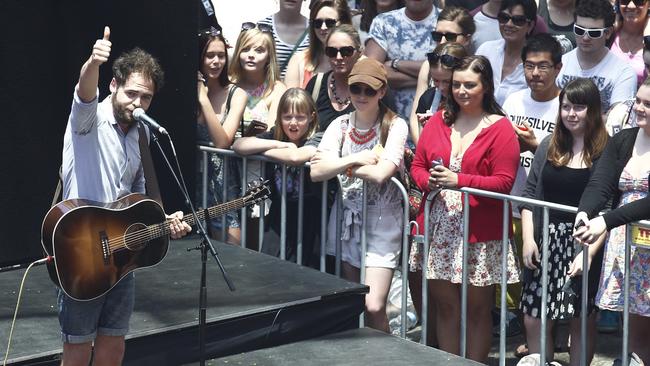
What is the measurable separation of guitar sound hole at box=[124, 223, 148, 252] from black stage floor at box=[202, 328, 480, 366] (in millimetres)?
1100

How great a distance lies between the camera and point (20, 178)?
749cm

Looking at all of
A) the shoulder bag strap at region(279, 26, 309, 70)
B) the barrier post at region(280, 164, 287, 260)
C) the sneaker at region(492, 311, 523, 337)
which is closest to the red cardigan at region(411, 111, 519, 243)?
the barrier post at region(280, 164, 287, 260)

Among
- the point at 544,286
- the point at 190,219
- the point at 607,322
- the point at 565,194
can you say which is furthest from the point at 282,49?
the point at 190,219

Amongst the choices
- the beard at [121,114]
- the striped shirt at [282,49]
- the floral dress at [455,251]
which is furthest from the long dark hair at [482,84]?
the beard at [121,114]

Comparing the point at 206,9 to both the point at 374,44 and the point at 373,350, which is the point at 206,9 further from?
the point at 373,350

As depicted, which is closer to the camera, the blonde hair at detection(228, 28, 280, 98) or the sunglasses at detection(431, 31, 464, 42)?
the sunglasses at detection(431, 31, 464, 42)

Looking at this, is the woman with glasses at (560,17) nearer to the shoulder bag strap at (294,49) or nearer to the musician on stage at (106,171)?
the shoulder bag strap at (294,49)

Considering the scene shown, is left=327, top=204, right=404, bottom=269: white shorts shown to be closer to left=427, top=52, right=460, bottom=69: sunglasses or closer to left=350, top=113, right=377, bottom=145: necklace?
left=350, top=113, right=377, bottom=145: necklace

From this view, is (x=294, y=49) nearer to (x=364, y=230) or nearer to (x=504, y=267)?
(x=364, y=230)

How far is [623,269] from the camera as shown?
5.98 m

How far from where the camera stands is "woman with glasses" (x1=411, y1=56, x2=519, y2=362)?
21.2 ft

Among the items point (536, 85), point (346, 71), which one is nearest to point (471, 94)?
point (536, 85)

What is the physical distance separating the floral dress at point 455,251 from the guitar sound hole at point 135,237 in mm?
1957

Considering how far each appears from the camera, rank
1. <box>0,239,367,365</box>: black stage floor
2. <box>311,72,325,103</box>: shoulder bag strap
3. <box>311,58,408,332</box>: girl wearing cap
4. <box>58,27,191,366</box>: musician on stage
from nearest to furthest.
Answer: <box>58,27,191,366</box>: musician on stage → <box>0,239,367,365</box>: black stage floor → <box>311,58,408,332</box>: girl wearing cap → <box>311,72,325,103</box>: shoulder bag strap
